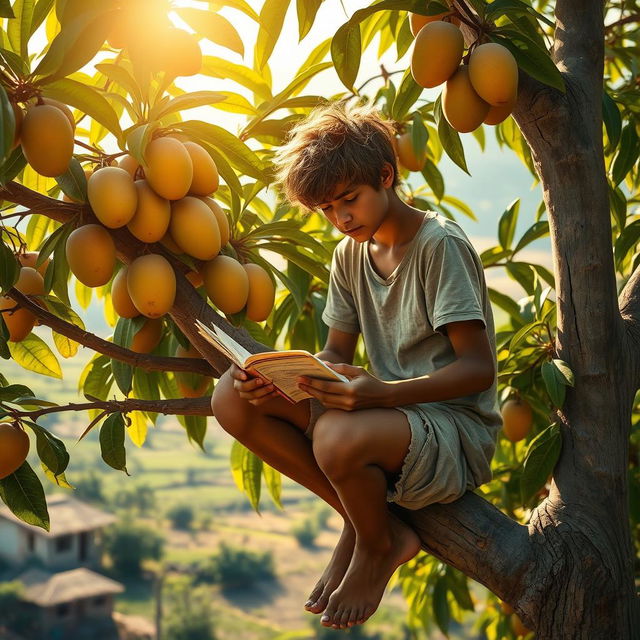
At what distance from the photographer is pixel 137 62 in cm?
144

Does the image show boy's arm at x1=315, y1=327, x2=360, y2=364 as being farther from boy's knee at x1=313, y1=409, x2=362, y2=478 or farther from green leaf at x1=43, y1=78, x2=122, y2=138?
green leaf at x1=43, y1=78, x2=122, y2=138

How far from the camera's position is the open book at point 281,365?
1.37 m

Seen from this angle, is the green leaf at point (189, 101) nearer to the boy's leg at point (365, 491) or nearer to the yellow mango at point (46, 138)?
the yellow mango at point (46, 138)

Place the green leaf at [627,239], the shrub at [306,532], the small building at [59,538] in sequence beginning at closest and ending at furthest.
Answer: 1. the green leaf at [627,239]
2. the small building at [59,538]
3. the shrub at [306,532]

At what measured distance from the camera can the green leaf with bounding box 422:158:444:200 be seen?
7.43 ft

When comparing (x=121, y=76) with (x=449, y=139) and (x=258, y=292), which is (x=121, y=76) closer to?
(x=258, y=292)

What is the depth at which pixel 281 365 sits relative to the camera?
1389 millimetres

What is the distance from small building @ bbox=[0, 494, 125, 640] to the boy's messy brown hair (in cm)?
1919

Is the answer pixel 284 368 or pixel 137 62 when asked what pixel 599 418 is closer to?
pixel 284 368

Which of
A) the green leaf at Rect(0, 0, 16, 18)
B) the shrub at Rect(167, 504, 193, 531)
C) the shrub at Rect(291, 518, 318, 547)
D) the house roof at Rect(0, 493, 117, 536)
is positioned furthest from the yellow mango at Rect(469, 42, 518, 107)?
the shrub at Rect(167, 504, 193, 531)

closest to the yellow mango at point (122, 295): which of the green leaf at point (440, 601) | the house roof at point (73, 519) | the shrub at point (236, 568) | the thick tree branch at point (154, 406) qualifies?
the thick tree branch at point (154, 406)

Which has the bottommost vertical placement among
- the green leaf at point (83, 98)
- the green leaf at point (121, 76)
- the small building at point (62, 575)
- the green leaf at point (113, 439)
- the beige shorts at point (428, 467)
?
the small building at point (62, 575)

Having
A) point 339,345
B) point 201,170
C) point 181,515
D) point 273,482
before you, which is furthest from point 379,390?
point 181,515

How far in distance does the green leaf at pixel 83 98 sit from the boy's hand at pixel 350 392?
19.4 inches
